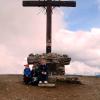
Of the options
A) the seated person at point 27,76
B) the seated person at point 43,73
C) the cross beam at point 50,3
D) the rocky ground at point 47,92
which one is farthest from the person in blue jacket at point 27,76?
the cross beam at point 50,3

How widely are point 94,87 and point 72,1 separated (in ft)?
46.2

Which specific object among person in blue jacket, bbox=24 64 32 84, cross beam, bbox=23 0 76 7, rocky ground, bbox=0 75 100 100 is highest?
cross beam, bbox=23 0 76 7

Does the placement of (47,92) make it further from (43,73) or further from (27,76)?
(27,76)

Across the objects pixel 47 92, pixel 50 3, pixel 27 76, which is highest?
pixel 50 3

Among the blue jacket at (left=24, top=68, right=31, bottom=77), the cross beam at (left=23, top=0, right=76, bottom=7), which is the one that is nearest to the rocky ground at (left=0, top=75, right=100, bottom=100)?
the blue jacket at (left=24, top=68, right=31, bottom=77)

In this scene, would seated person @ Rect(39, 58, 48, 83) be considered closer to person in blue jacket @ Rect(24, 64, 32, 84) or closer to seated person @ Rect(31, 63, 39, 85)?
seated person @ Rect(31, 63, 39, 85)

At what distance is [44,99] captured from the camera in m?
21.8

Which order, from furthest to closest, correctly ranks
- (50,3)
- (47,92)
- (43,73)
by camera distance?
(50,3) < (43,73) < (47,92)

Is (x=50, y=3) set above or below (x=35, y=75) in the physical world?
above

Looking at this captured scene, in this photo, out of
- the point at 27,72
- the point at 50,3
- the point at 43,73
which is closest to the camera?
the point at 43,73

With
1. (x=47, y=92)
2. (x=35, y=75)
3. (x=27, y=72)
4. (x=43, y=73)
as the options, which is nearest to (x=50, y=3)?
(x=27, y=72)

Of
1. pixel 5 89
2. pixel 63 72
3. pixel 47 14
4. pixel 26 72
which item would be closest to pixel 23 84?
pixel 26 72

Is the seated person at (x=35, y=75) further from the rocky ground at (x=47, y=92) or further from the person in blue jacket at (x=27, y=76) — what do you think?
the rocky ground at (x=47, y=92)

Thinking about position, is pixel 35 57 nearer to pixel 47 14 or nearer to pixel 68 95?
pixel 47 14
